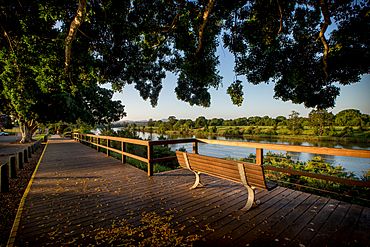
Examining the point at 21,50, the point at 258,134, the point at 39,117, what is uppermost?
the point at 21,50

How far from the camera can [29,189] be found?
13.8 ft

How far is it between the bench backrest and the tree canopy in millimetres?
2860

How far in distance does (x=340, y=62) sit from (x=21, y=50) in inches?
398

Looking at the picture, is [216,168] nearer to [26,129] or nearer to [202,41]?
[202,41]

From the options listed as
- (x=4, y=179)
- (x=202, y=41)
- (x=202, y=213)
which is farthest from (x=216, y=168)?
(x=4, y=179)

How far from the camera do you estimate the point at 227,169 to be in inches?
118

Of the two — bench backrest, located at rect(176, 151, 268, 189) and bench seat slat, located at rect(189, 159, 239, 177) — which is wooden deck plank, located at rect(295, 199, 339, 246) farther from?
bench seat slat, located at rect(189, 159, 239, 177)

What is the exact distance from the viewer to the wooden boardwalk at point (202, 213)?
221cm

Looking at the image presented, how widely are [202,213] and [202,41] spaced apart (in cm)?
513

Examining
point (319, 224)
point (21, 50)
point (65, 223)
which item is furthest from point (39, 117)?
point (319, 224)

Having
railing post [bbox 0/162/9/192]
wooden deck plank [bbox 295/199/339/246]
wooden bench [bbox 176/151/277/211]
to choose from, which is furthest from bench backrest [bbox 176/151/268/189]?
railing post [bbox 0/162/9/192]

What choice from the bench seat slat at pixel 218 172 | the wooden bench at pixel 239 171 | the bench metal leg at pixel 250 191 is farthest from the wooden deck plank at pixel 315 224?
the bench seat slat at pixel 218 172

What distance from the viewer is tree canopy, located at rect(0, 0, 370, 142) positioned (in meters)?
4.98

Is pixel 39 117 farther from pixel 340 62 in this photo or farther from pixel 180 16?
pixel 340 62
